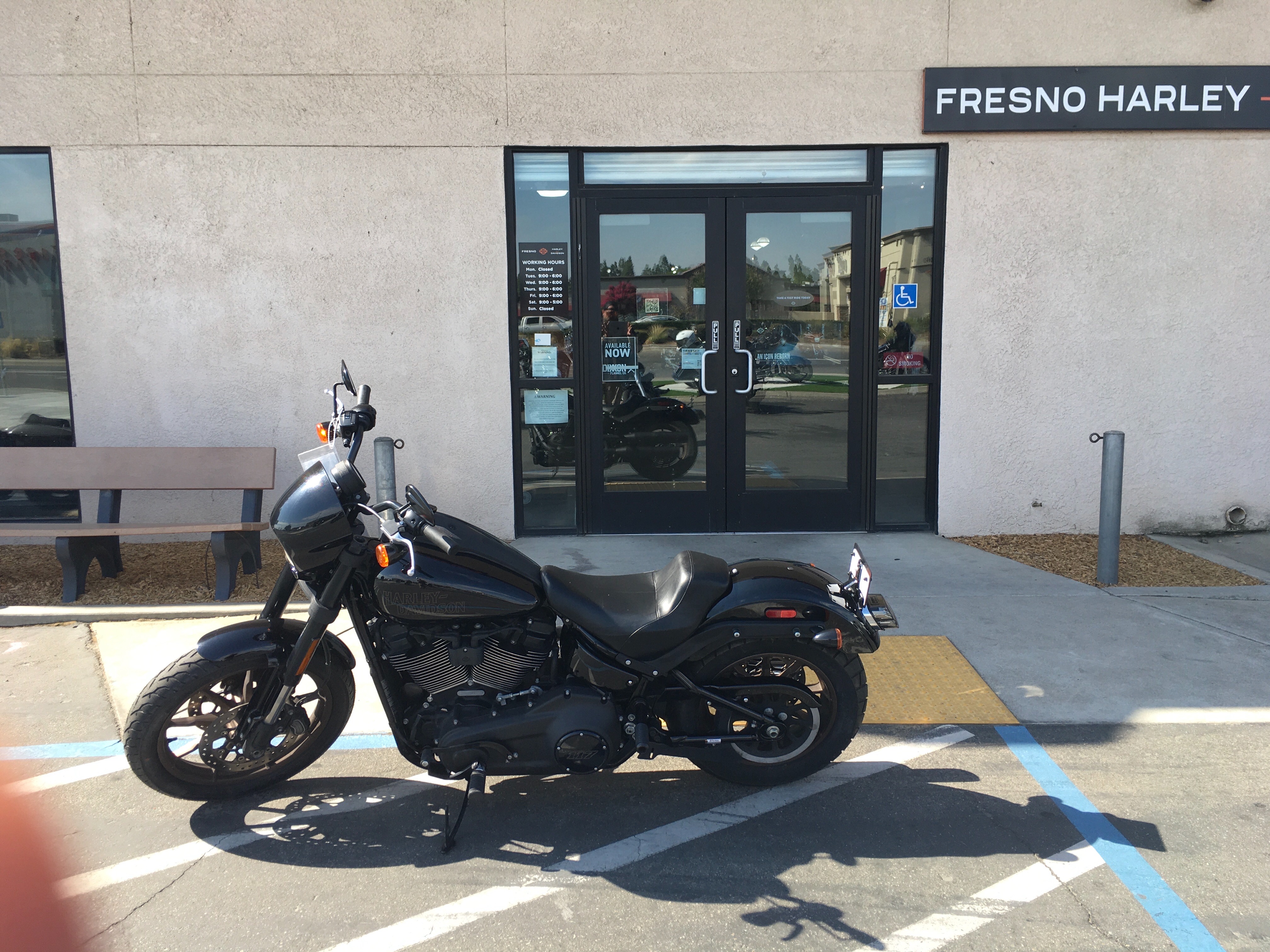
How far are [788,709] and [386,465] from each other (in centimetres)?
383

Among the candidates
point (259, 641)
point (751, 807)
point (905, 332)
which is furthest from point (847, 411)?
point (259, 641)

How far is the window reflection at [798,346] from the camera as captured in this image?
24.4 feet

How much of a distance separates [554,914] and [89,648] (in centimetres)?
370

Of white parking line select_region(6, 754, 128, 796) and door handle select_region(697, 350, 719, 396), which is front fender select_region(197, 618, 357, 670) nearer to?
white parking line select_region(6, 754, 128, 796)

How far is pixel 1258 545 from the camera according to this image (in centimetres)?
741

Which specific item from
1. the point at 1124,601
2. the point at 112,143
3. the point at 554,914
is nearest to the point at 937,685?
the point at 1124,601

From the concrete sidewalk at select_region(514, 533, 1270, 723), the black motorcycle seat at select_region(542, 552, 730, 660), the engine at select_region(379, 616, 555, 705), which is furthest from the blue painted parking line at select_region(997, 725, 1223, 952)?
the engine at select_region(379, 616, 555, 705)

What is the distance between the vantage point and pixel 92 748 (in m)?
4.24

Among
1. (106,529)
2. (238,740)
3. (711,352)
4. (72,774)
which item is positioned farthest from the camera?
(711,352)

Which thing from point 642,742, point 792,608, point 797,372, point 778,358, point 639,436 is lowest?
point 642,742

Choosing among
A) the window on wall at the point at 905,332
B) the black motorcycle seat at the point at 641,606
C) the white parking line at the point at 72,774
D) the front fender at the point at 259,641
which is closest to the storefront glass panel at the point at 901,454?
the window on wall at the point at 905,332

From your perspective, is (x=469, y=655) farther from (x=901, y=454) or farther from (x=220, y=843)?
(x=901, y=454)

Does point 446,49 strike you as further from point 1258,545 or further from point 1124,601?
point 1258,545

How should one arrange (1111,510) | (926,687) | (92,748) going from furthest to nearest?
(1111,510), (926,687), (92,748)
